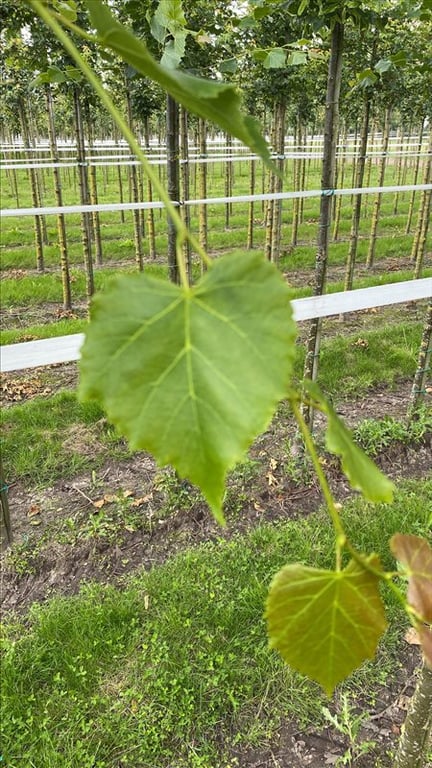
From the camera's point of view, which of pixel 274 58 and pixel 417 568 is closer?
pixel 417 568

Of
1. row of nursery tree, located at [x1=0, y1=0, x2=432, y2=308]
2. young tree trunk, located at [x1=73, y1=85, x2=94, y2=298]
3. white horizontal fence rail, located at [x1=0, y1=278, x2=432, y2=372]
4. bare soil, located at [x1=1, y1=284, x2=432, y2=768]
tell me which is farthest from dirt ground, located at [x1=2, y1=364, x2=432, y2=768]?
young tree trunk, located at [x1=73, y1=85, x2=94, y2=298]

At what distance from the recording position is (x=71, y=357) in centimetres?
189

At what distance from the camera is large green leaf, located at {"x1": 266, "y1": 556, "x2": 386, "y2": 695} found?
44 cm

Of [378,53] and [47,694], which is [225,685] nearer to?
[47,694]

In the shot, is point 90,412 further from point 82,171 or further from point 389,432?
point 82,171

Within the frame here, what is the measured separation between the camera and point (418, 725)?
1.40 m

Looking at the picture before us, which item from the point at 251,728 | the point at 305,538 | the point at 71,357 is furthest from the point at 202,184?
the point at 251,728

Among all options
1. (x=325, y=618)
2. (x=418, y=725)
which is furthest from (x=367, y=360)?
(x=325, y=618)

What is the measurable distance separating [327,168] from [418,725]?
97.0 inches

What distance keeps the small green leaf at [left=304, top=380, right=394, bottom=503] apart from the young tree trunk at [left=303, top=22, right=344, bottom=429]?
7.43 ft

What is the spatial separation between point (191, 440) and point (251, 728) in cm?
210

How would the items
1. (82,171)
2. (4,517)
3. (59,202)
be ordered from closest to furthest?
(4,517)
(82,171)
(59,202)

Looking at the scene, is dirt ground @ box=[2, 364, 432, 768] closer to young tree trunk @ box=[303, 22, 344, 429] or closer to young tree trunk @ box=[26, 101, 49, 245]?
young tree trunk @ box=[303, 22, 344, 429]

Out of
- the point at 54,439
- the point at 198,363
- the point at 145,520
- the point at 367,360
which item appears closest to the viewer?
the point at 198,363
